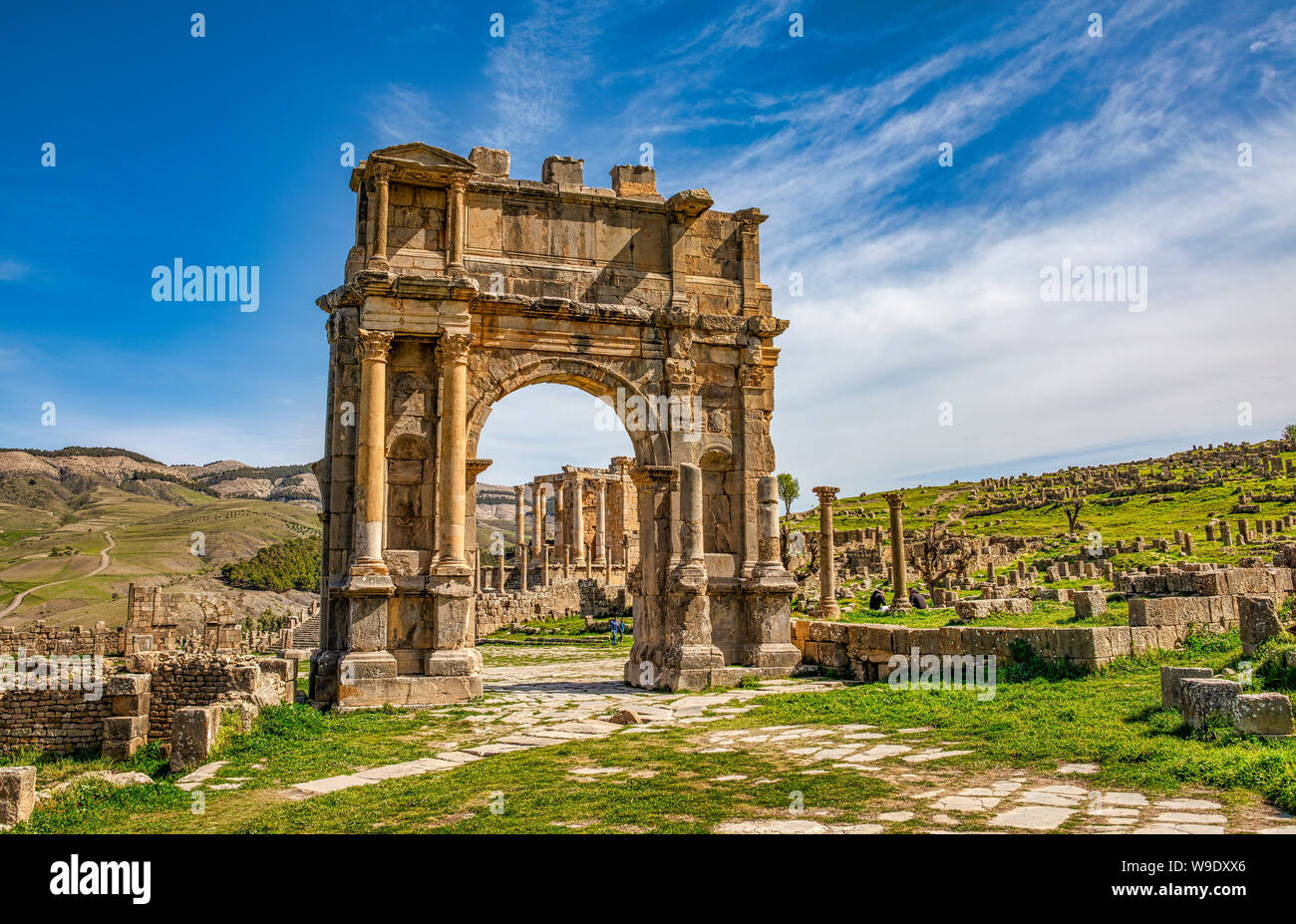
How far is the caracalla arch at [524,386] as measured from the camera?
42.9ft

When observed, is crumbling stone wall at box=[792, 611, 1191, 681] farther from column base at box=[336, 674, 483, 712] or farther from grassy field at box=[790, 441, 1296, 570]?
grassy field at box=[790, 441, 1296, 570]

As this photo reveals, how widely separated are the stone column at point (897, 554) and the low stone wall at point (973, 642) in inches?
384

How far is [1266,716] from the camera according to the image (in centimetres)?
651

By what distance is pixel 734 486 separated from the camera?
15.6 meters

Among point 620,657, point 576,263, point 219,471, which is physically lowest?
point 620,657

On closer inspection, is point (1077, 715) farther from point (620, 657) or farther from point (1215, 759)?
point (620, 657)

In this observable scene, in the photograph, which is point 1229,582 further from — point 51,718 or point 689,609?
point 51,718

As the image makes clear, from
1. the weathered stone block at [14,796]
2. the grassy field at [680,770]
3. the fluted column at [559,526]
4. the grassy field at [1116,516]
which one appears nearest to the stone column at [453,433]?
the grassy field at [680,770]

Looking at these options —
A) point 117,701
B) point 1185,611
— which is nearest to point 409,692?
point 117,701

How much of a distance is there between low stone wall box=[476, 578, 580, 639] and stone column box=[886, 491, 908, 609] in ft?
45.4

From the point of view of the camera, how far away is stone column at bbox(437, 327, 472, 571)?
13.3m

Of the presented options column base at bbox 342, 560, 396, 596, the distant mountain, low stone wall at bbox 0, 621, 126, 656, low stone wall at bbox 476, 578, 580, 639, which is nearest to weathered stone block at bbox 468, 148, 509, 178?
column base at bbox 342, 560, 396, 596

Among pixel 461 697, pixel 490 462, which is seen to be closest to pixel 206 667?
pixel 461 697
